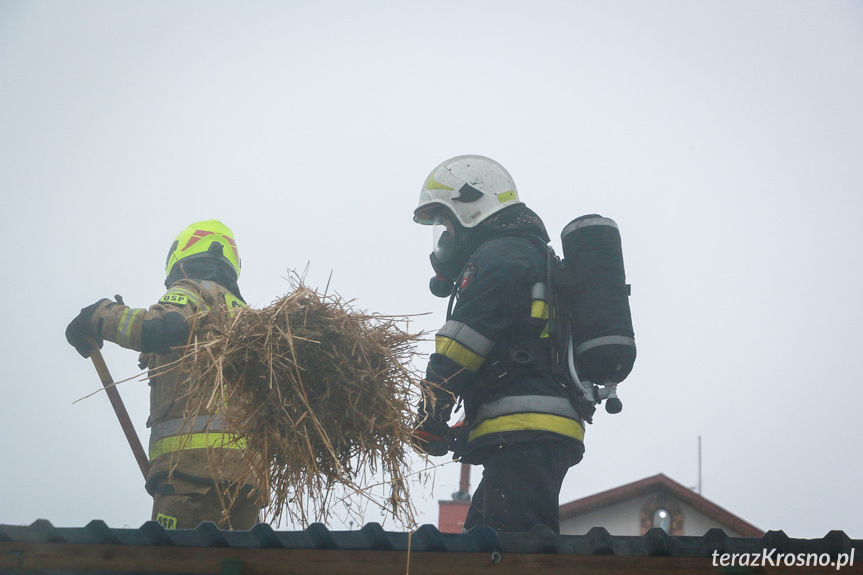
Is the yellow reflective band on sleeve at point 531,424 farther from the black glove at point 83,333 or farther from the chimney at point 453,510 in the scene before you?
the chimney at point 453,510

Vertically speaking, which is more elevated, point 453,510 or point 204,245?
point 204,245

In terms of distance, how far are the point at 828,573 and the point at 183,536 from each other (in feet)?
8.86

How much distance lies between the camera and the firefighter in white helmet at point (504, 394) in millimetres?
4195

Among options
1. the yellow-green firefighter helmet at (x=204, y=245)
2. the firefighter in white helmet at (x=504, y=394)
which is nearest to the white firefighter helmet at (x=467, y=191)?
the firefighter in white helmet at (x=504, y=394)

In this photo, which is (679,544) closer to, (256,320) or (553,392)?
(553,392)

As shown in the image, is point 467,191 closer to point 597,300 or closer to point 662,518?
point 597,300

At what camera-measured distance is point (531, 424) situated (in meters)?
4.25

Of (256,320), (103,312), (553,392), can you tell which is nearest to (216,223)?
(103,312)

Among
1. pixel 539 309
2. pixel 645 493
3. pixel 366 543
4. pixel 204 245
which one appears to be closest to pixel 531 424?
pixel 539 309

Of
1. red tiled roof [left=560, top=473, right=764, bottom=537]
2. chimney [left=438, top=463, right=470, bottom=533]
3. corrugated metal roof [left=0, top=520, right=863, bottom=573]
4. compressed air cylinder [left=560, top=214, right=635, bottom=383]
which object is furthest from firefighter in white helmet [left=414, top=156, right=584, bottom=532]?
chimney [left=438, top=463, right=470, bottom=533]

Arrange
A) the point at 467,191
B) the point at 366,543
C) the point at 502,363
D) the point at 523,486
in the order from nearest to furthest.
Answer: the point at 366,543 < the point at 523,486 < the point at 502,363 < the point at 467,191

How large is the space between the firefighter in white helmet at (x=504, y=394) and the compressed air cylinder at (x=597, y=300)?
7.1 inches

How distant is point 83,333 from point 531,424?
3.43 meters

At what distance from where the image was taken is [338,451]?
13.4 feet
